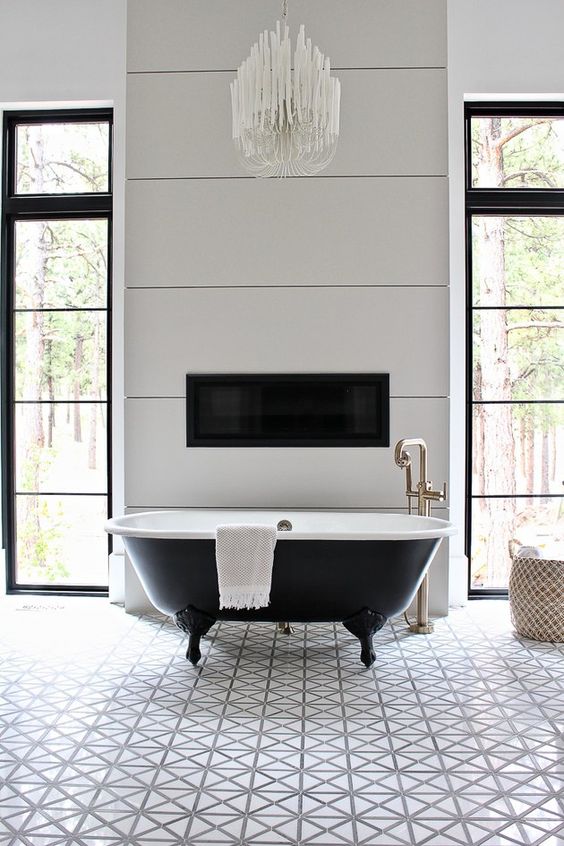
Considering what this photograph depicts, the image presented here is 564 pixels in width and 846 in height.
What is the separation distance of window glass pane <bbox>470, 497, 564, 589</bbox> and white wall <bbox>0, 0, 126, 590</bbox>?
2.02 meters

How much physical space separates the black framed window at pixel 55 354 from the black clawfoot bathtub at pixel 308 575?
49.5 inches

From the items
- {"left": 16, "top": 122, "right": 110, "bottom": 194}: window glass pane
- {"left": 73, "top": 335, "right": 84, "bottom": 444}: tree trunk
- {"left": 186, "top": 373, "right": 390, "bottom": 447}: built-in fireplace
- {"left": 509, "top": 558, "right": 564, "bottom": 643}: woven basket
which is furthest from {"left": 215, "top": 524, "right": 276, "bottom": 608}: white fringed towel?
{"left": 16, "top": 122, "right": 110, "bottom": 194}: window glass pane

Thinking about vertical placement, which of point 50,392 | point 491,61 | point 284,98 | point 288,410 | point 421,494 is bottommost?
point 421,494

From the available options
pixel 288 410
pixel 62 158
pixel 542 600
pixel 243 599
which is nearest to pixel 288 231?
pixel 288 410

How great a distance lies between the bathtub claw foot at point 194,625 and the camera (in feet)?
10.4

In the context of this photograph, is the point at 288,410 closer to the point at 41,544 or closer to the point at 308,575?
the point at 308,575

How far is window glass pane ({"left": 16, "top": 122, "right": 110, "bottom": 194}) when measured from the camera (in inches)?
172

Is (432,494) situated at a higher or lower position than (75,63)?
lower

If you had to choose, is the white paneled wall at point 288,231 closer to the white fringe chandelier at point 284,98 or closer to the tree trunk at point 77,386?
the tree trunk at point 77,386

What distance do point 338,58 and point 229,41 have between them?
569mm

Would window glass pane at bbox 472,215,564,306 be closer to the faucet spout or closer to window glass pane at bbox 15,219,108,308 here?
the faucet spout

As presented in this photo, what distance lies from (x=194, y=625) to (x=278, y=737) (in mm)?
797

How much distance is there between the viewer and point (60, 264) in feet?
14.5

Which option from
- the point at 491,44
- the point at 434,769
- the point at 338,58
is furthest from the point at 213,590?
the point at 491,44
